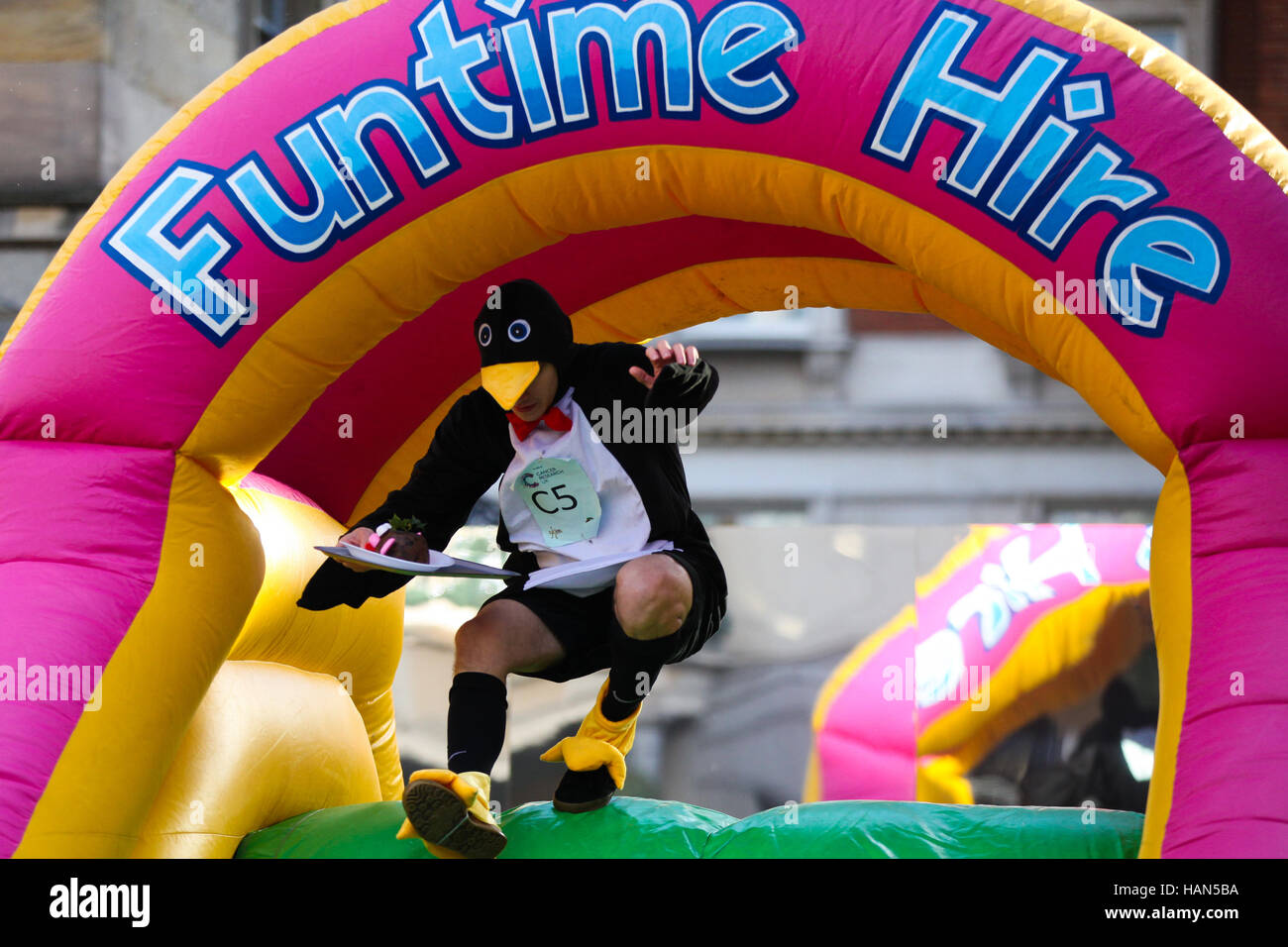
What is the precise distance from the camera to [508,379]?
8.37 feet

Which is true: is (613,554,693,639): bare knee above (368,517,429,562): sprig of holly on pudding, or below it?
below

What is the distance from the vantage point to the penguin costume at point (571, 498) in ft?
8.39

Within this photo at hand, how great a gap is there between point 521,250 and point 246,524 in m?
0.72

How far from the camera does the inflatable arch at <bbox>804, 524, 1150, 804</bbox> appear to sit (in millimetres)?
4922

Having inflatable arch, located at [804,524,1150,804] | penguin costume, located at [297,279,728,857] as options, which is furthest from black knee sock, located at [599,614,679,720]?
inflatable arch, located at [804,524,1150,804]

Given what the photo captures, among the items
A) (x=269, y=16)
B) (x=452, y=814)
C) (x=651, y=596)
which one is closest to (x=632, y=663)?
(x=651, y=596)

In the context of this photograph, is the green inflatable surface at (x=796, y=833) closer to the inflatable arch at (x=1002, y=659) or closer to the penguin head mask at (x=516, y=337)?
the penguin head mask at (x=516, y=337)

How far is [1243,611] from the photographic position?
2121 millimetres

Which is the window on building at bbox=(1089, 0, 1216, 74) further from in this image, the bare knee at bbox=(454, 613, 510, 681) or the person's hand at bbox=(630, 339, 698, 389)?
the bare knee at bbox=(454, 613, 510, 681)

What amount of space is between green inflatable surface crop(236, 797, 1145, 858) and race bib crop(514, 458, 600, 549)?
0.52 meters

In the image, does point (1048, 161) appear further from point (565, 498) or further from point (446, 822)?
point (446, 822)

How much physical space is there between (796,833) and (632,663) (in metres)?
0.42
